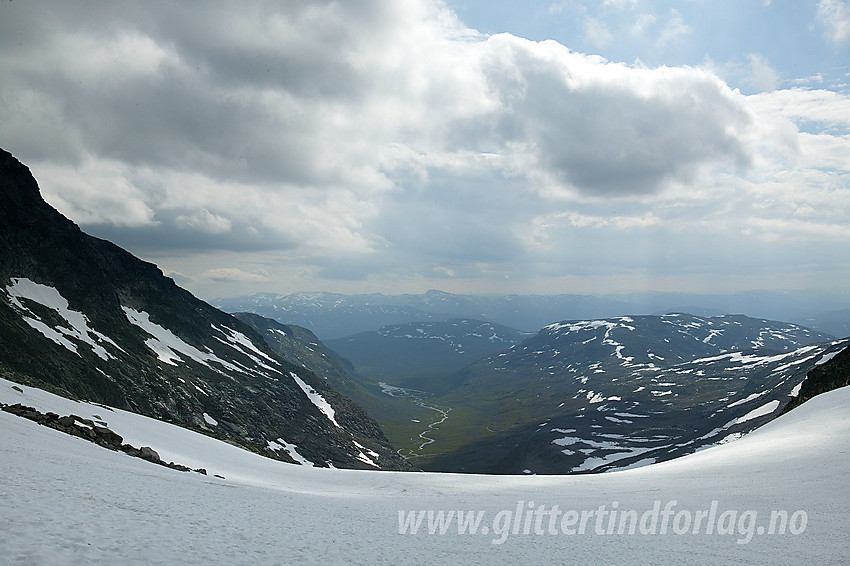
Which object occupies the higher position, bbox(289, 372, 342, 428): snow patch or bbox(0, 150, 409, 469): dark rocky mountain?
bbox(0, 150, 409, 469): dark rocky mountain

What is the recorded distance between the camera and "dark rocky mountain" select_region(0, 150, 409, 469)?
48.3 meters

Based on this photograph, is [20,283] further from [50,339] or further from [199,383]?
[199,383]

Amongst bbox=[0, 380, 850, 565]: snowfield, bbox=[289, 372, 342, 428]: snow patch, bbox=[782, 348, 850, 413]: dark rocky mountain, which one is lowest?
bbox=[289, 372, 342, 428]: snow patch

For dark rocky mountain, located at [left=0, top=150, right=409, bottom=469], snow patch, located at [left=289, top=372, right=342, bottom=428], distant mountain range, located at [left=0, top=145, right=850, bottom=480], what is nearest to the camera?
dark rocky mountain, located at [left=0, top=150, right=409, bottom=469]

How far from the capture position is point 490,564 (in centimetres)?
1072

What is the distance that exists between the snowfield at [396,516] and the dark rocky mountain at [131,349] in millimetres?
25123

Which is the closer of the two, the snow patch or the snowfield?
the snowfield

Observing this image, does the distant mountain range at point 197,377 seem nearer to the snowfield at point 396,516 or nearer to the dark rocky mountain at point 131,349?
the dark rocky mountain at point 131,349

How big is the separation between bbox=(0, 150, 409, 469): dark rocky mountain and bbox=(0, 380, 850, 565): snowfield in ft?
82.4

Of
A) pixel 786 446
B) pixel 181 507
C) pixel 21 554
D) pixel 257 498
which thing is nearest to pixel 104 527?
pixel 21 554

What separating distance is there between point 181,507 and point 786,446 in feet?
108

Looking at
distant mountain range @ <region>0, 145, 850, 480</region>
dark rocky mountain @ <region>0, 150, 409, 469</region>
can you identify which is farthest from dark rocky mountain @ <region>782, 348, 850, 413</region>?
dark rocky mountain @ <region>0, 150, 409, 469</region>

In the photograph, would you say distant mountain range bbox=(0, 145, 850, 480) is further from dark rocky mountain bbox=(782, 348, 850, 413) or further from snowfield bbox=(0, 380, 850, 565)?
snowfield bbox=(0, 380, 850, 565)

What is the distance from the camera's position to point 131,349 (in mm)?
67062
